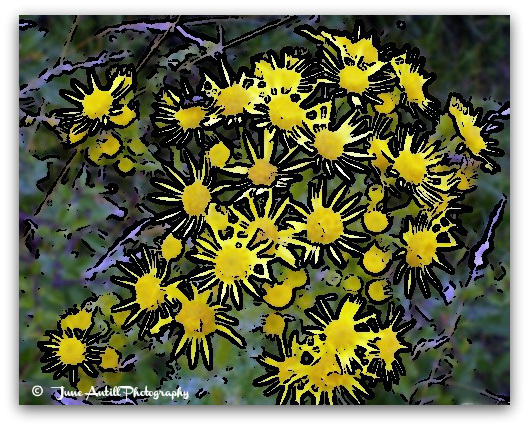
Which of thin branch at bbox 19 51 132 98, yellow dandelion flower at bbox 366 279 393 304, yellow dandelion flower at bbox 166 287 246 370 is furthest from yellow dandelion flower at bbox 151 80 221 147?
yellow dandelion flower at bbox 366 279 393 304

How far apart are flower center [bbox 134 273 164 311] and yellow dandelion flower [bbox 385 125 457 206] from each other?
381 mm

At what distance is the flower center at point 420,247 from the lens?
1.02 meters

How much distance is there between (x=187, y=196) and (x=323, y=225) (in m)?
0.20

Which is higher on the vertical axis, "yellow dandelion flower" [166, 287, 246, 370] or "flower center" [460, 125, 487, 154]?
"flower center" [460, 125, 487, 154]

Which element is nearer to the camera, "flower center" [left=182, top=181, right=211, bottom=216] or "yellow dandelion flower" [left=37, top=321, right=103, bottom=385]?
"flower center" [left=182, top=181, right=211, bottom=216]

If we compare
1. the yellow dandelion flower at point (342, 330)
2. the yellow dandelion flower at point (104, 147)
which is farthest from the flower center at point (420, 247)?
the yellow dandelion flower at point (104, 147)

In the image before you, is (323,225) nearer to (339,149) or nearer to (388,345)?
(339,149)

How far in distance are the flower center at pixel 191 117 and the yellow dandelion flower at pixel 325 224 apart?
7.9 inches

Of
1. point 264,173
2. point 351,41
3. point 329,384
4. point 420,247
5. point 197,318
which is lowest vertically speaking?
point 329,384

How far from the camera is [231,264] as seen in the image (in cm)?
100

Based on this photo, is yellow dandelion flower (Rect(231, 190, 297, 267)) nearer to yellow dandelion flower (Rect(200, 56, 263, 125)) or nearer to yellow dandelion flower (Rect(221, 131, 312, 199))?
yellow dandelion flower (Rect(221, 131, 312, 199))

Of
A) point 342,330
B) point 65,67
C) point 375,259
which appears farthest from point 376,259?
point 65,67

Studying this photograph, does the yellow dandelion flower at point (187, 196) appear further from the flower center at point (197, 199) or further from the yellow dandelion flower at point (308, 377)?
the yellow dandelion flower at point (308, 377)

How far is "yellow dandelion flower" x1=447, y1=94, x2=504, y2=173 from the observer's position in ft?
3.52
